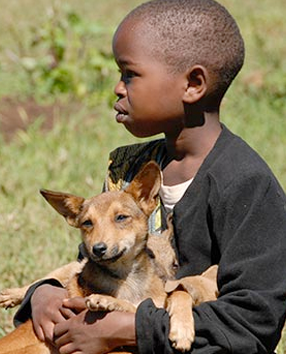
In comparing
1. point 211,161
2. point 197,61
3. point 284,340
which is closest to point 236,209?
point 211,161

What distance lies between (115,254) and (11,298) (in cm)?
71

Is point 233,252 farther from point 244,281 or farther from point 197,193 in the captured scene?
point 197,193

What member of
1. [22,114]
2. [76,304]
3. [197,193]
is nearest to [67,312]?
[76,304]

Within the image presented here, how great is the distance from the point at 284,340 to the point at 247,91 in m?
4.62

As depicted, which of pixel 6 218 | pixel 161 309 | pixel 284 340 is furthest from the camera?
pixel 6 218

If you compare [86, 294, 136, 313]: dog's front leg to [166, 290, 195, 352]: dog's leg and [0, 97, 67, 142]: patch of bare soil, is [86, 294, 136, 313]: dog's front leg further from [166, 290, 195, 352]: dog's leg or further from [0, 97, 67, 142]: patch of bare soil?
[0, 97, 67, 142]: patch of bare soil

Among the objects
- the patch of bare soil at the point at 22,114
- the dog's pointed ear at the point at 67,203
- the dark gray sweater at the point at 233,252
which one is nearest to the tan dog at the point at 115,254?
the dog's pointed ear at the point at 67,203

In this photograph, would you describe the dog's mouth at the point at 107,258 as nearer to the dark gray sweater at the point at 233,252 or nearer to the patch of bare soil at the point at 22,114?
the dark gray sweater at the point at 233,252

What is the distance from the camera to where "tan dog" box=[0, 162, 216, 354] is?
356 cm

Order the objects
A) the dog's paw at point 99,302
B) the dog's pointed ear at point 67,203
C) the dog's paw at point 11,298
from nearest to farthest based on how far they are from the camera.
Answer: the dog's paw at point 99,302 → the dog's pointed ear at point 67,203 → the dog's paw at point 11,298

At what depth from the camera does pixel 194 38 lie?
3840 millimetres

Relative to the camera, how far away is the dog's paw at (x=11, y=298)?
4.06 meters

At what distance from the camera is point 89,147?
774 cm

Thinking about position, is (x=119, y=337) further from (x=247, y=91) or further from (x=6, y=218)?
(x=247, y=91)
